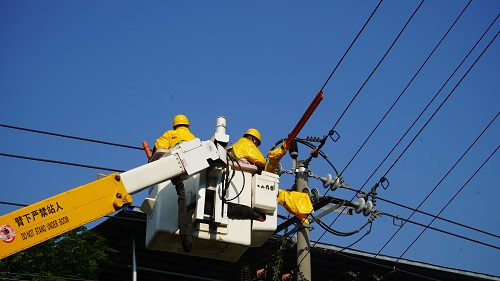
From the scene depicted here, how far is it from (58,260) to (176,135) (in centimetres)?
894

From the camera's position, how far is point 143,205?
9.05 meters

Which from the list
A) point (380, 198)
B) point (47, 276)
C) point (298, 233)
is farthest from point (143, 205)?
point (47, 276)

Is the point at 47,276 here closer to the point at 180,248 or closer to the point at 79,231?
the point at 79,231

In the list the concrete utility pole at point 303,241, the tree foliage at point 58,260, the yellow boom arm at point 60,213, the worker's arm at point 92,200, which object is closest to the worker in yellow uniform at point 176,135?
the worker's arm at point 92,200

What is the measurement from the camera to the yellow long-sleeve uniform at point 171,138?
951 cm

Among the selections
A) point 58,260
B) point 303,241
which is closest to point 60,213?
point 303,241

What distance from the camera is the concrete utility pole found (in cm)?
1224

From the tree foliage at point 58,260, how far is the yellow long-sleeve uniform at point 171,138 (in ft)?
26.6

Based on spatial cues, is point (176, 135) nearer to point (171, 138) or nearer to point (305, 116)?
point (171, 138)

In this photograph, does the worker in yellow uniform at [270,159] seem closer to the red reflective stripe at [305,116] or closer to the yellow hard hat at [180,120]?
the red reflective stripe at [305,116]

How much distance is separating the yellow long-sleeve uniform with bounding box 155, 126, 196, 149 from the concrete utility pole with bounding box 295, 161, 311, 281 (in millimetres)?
3366

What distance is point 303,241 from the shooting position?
1241 cm

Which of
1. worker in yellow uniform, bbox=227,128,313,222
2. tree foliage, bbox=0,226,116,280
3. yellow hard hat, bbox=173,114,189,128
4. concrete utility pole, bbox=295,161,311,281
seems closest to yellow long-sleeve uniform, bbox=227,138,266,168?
worker in yellow uniform, bbox=227,128,313,222

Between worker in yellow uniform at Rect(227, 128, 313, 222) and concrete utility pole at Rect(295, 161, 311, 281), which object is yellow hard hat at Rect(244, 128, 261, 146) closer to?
worker in yellow uniform at Rect(227, 128, 313, 222)
